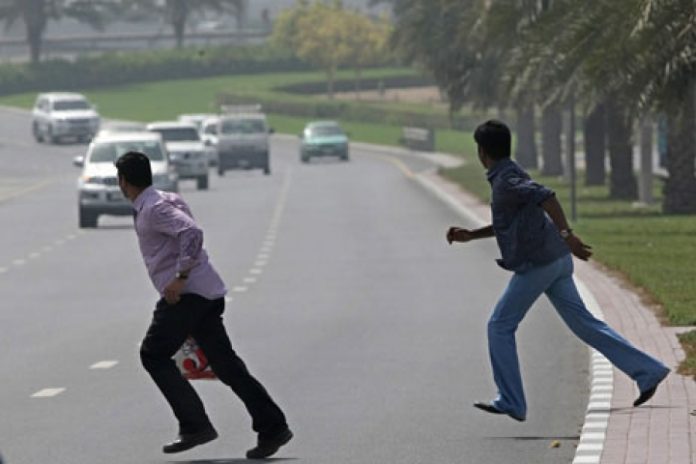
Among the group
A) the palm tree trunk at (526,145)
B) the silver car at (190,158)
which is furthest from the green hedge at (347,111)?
the silver car at (190,158)

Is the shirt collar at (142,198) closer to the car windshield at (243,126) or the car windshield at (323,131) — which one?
the car windshield at (243,126)

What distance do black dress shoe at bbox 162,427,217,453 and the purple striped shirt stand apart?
74 centimetres

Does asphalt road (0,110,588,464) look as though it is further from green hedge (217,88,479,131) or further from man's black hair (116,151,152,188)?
green hedge (217,88,479,131)

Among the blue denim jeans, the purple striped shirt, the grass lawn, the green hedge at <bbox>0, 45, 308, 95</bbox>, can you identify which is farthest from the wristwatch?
the green hedge at <bbox>0, 45, 308, 95</bbox>

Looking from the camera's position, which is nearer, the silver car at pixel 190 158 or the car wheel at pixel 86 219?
the car wheel at pixel 86 219

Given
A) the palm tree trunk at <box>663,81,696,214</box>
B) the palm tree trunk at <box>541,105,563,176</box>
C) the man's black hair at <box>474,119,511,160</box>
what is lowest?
the palm tree trunk at <box>541,105,563,176</box>

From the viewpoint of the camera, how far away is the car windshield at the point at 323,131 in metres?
89.6

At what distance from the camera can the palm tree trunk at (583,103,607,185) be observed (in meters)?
54.2

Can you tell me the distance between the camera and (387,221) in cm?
4566

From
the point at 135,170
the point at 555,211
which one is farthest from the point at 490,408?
the point at 135,170

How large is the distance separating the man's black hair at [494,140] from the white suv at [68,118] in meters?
88.4

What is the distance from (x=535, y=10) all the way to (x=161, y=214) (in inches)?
1285

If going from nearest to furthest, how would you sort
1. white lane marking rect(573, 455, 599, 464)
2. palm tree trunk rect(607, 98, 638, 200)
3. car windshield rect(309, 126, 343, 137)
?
white lane marking rect(573, 455, 599, 464) < palm tree trunk rect(607, 98, 638, 200) < car windshield rect(309, 126, 343, 137)

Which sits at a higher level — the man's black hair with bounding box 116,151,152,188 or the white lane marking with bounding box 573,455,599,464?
the man's black hair with bounding box 116,151,152,188
